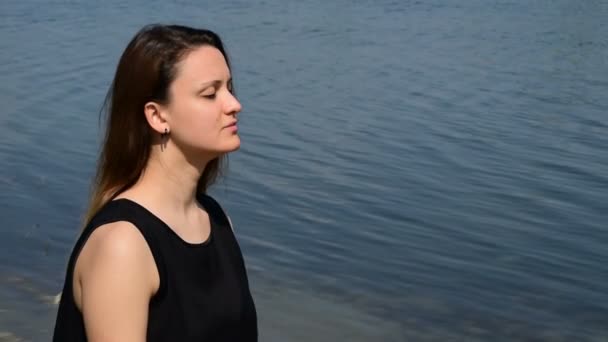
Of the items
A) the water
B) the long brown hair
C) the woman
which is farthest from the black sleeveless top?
the water

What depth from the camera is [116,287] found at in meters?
2.54

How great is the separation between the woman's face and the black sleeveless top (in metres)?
0.23

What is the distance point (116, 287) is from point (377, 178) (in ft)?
26.1

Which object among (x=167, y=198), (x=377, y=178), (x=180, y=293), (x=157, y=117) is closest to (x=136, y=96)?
(x=157, y=117)

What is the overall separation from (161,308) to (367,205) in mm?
6928

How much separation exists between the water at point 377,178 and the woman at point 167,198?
3514 mm

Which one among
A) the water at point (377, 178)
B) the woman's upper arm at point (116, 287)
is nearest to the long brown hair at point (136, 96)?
the woman's upper arm at point (116, 287)

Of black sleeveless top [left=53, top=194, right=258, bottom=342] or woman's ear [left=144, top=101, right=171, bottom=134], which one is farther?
woman's ear [left=144, top=101, right=171, bottom=134]

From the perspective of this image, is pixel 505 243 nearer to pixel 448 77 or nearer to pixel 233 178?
pixel 233 178

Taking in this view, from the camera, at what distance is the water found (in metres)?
7.28

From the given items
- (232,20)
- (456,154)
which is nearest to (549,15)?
(232,20)

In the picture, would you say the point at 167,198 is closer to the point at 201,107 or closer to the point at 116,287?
the point at 201,107

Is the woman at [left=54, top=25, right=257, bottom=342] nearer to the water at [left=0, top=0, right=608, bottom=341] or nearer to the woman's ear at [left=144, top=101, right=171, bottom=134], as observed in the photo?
the woman's ear at [left=144, top=101, right=171, bottom=134]

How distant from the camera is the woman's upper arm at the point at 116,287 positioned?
2535 mm
